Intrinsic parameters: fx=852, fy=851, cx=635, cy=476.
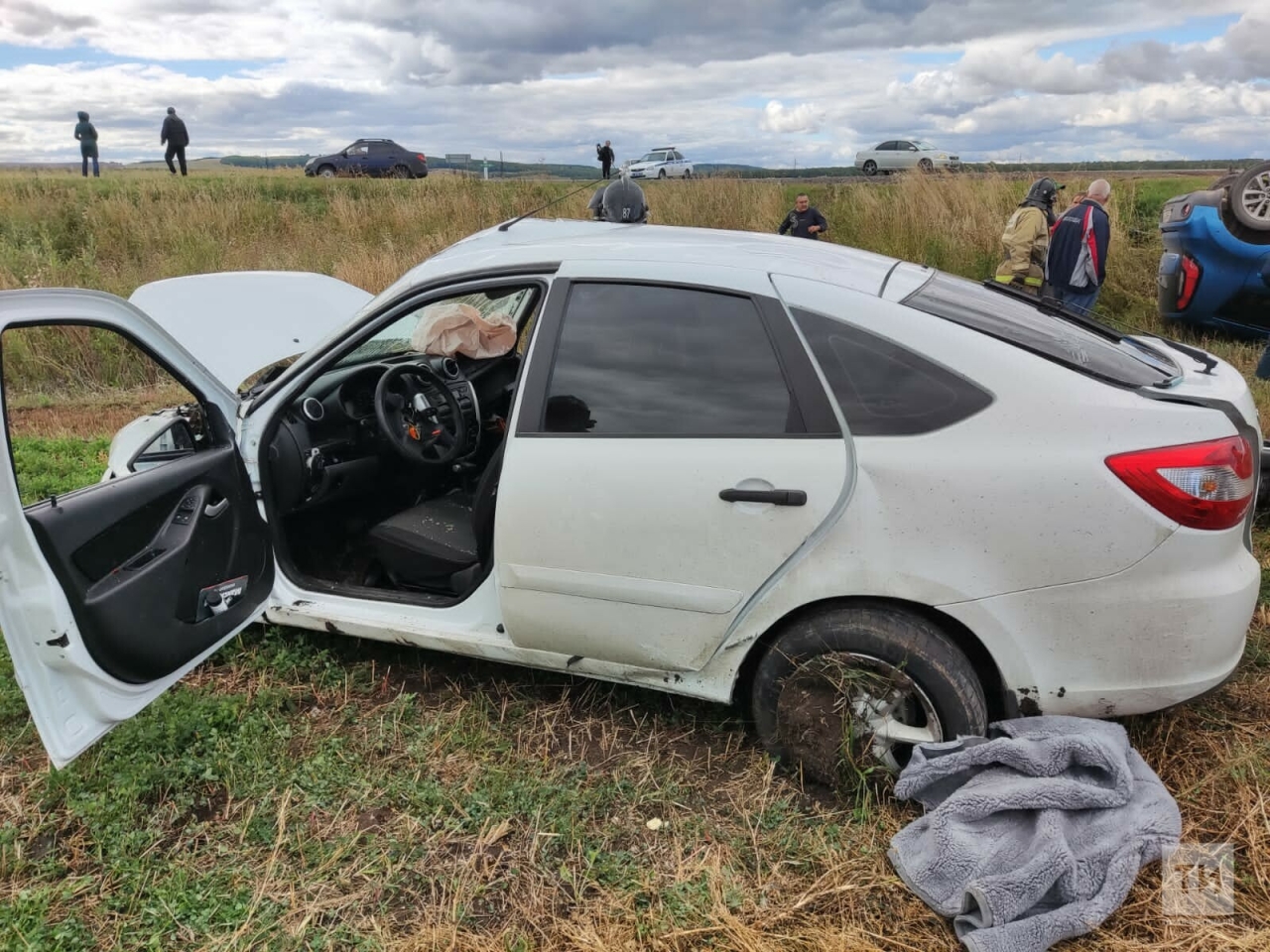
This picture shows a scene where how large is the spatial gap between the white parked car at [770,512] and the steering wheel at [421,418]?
0.43m

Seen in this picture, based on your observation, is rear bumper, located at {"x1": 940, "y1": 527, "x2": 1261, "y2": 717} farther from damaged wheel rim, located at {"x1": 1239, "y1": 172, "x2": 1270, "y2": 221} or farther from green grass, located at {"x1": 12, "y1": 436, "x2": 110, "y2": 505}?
damaged wheel rim, located at {"x1": 1239, "y1": 172, "x2": 1270, "y2": 221}

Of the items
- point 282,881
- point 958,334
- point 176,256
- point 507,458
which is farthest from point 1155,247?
point 176,256

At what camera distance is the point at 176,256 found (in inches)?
465

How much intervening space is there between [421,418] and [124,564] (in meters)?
1.23

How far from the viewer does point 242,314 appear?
3.51 metres

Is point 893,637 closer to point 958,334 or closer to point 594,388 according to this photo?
point 958,334

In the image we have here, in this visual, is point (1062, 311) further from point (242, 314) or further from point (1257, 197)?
point (1257, 197)

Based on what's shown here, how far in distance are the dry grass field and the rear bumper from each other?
0.47 m

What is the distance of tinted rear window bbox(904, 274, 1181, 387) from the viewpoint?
7.84ft

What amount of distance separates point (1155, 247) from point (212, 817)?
11.7m

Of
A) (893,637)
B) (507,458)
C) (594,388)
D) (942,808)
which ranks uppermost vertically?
(594,388)

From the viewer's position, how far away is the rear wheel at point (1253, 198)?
7820 millimetres

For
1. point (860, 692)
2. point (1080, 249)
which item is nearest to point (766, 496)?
point (860, 692)

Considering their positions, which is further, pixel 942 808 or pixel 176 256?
pixel 176 256
